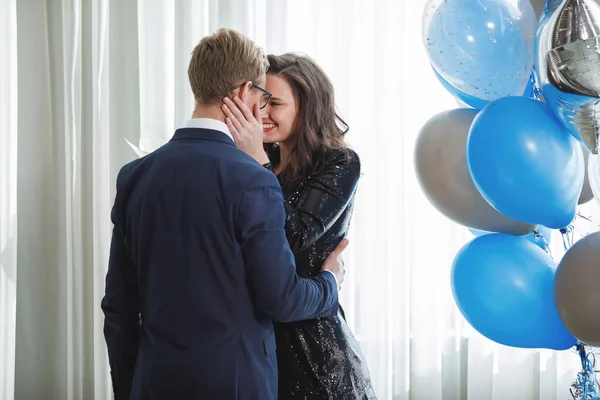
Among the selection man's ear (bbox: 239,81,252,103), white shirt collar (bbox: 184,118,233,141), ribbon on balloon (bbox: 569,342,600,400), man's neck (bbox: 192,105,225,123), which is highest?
man's ear (bbox: 239,81,252,103)

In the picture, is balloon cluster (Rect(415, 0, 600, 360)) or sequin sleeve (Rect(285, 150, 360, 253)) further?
sequin sleeve (Rect(285, 150, 360, 253))

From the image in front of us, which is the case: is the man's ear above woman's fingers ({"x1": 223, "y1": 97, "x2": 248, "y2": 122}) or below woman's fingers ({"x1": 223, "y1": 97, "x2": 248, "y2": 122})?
above

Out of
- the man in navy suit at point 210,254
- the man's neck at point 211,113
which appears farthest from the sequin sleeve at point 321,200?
the man's neck at point 211,113

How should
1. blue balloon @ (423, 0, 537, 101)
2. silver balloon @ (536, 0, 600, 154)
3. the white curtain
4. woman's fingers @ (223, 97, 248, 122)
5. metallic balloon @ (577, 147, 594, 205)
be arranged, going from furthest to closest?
the white curtain, metallic balloon @ (577, 147, 594, 205), blue balloon @ (423, 0, 537, 101), woman's fingers @ (223, 97, 248, 122), silver balloon @ (536, 0, 600, 154)

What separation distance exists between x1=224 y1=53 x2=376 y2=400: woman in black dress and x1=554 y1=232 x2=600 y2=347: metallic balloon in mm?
505

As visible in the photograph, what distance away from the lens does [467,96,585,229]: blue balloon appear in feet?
4.39

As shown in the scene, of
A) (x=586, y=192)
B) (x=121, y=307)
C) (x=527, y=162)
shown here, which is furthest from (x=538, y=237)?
(x=121, y=307)

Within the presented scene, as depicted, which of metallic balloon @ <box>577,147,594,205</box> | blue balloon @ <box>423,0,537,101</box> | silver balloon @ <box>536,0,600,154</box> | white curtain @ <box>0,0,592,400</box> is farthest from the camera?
white curtain @ <box>0,0,592,400</box>

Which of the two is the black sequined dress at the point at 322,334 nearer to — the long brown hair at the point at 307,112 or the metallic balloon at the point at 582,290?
the long brown hair at the point at 307,112

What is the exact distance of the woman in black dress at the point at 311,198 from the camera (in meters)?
1.52

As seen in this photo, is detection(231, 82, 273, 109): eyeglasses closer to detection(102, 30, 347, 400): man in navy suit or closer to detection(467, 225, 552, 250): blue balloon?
detection(102, 30, 347, 400): man in navy suit

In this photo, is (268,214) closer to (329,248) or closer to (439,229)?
(329,248)

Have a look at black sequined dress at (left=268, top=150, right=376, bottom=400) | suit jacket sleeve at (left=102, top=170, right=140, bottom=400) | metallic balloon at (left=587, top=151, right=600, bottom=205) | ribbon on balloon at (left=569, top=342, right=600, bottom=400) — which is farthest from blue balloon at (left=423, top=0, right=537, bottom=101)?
suit jacket sleeve at (left=102, top=170, right=140, bottom=400)

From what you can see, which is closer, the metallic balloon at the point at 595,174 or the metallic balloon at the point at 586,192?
the metallic balloon at the point at 595,174
